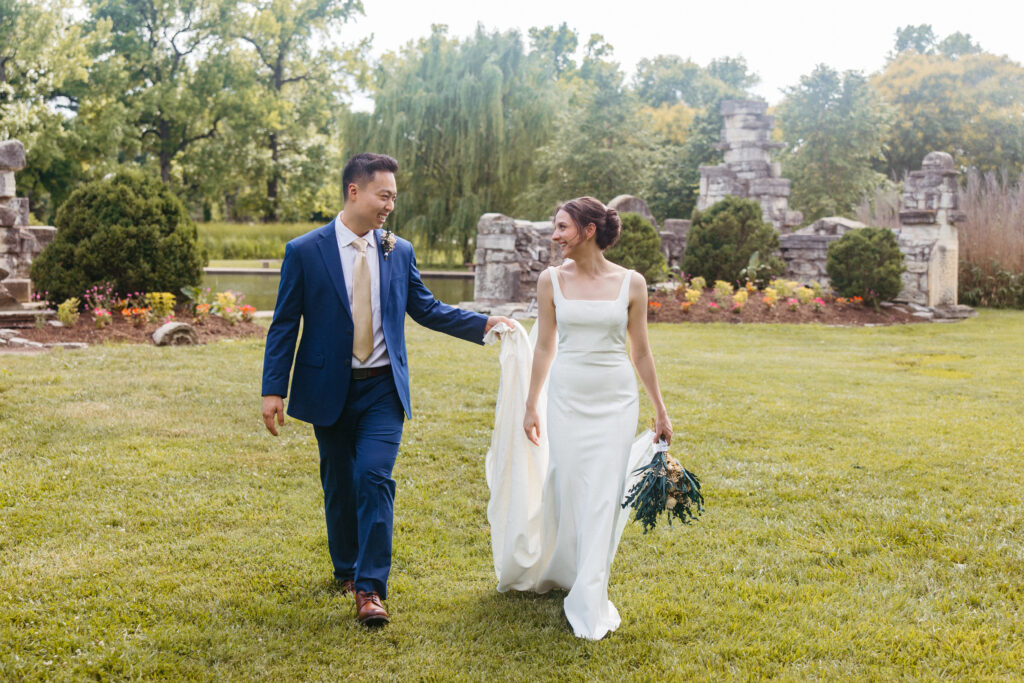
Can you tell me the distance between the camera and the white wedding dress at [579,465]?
11.4 feet

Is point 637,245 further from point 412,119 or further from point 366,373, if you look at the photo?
point 412,119

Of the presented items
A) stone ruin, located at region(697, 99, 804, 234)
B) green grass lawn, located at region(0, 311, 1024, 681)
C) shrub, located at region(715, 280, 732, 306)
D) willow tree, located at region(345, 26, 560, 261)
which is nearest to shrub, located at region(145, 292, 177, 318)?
green grass lawn, located at region(0, 311, 1024, 681)

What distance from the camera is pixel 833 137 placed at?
23.8 m

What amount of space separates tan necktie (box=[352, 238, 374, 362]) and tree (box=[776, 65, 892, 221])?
72.1 ft

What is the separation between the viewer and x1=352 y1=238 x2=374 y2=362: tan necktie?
144 inches

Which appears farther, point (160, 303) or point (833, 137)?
point (833, 137)

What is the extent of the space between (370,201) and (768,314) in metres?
11.7

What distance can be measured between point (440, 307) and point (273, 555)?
144 centimetres

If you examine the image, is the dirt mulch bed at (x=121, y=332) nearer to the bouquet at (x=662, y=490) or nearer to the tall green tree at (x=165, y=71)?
the bouquet at (x=662, y=490)

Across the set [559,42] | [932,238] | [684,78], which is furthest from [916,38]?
[932,238]

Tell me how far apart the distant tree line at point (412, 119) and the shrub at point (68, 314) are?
15.4 metres

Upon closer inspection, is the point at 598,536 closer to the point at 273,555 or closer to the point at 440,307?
the point at 440,307

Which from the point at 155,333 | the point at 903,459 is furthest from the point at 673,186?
the point at 903,459

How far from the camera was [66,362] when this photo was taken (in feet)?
28.5
